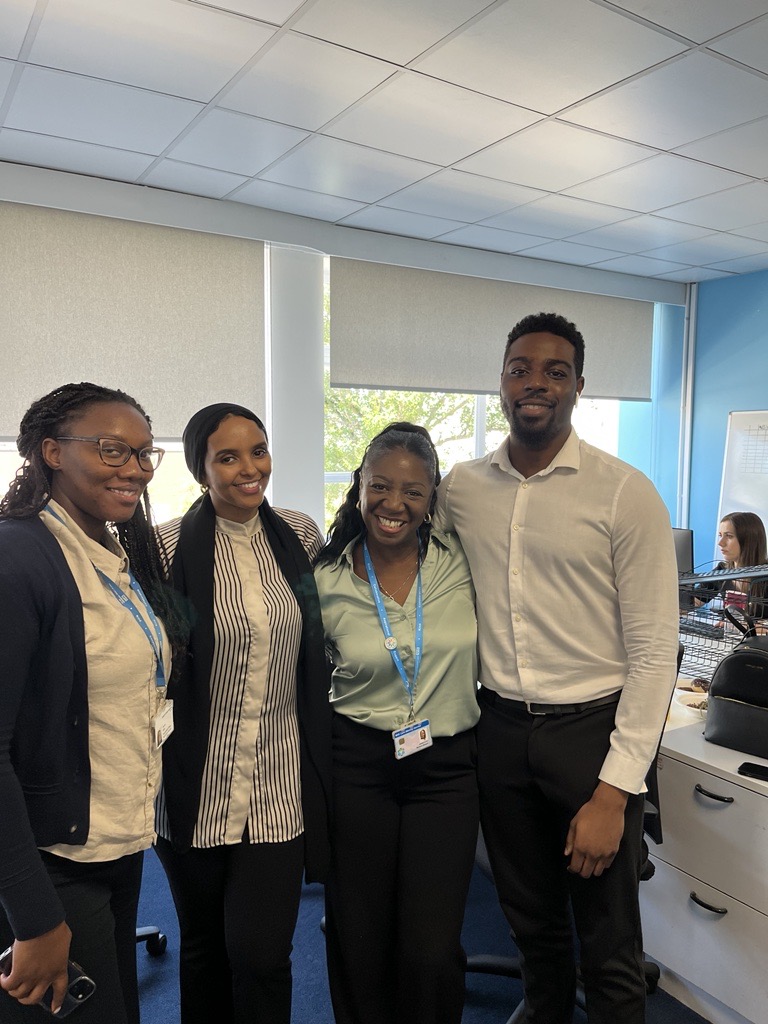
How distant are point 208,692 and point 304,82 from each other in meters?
2.24

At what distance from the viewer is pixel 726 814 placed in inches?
73.0

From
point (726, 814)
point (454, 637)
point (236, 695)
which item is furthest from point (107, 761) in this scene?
point (726, 814)

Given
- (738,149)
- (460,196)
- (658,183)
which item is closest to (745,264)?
(658,183)

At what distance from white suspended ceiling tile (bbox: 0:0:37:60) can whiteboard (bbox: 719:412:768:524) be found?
16.9 feet

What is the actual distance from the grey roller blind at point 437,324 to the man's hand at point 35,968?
12.5 feet

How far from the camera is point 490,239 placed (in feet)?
15.6

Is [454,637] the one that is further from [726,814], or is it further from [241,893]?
[726,814]

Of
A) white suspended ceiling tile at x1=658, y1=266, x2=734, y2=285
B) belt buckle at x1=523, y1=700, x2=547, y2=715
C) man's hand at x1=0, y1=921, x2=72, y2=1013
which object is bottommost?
man's hand at x1=0, y1=921, x2=72, y2=1013

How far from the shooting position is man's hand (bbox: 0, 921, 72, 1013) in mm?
1092

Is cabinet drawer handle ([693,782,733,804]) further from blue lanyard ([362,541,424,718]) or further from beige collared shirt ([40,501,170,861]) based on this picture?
beige collared shirt ([40,501,170,861])

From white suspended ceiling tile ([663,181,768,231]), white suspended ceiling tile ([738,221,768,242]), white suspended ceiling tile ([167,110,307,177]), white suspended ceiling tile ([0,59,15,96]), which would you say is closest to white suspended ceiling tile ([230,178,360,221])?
white suspended ceiling tile ([167,110,307,177])

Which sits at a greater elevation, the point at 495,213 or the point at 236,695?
the point at 495,213

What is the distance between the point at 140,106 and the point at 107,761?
256 centimetres

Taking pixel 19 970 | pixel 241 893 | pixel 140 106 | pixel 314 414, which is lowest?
pixel 241 893
